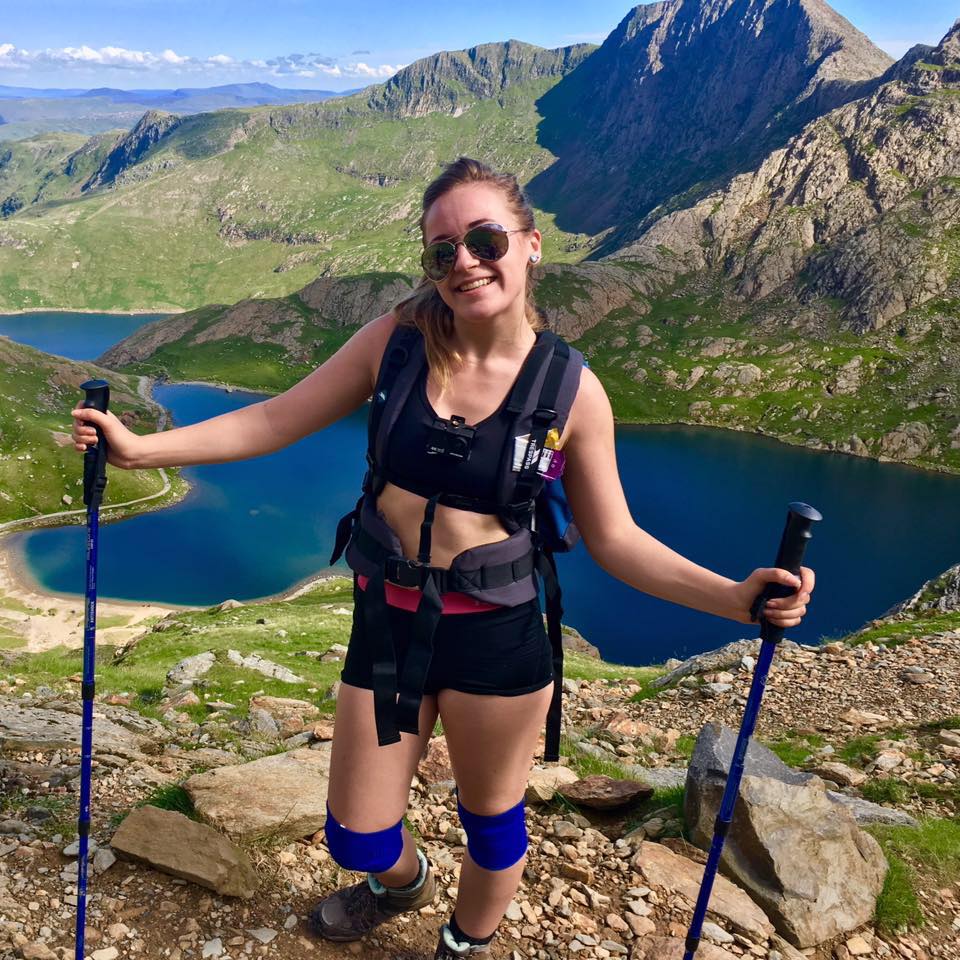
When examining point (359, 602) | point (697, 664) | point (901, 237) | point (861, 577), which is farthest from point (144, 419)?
point (901, 237)

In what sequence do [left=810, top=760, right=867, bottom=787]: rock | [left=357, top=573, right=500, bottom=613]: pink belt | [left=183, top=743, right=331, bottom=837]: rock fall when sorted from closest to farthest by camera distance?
[left=357, top=573, right=500, bottom=613]: pink belt → [left=183, top=743, right=331, bottom=837]: rock → [left=810, top=760, right=867, bottom=787]: rock

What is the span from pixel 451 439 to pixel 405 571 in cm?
95

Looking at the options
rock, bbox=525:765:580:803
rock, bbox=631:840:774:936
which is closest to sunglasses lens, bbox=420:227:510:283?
rock, bbox=631:840:774:936

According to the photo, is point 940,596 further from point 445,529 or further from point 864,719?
point 445,529

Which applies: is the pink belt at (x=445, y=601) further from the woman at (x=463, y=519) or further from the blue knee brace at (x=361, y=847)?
the blue knee brace at (x=361, y=847)

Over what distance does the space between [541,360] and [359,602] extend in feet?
7.03

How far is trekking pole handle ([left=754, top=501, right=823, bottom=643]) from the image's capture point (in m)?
4.42

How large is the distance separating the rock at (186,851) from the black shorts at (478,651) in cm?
259

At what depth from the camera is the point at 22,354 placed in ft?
504

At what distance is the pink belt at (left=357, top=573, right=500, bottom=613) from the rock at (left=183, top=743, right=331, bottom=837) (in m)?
3.58

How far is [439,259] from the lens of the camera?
187 inches

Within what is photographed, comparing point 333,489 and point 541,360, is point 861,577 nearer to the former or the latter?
point 333,489

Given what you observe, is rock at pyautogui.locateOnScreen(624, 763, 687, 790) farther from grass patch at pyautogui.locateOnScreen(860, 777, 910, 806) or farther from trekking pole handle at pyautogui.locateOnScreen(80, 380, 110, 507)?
trekking pole handle at pyautogui.locateOnScreen(80, 380, 110, 507)

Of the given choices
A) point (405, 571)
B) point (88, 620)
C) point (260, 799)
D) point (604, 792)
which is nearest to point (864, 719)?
point (604, 792)
